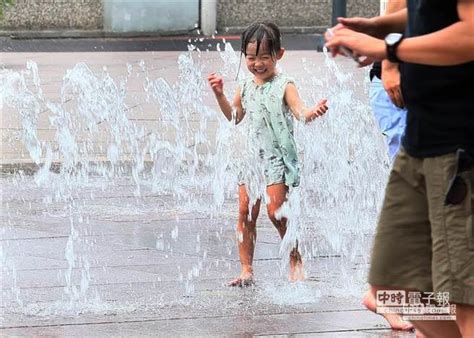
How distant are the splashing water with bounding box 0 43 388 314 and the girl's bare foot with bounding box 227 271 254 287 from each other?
0.68ft

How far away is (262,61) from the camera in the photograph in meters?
6.01

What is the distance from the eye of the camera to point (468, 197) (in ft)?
10.7

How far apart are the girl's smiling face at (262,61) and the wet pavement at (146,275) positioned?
102 centimetres

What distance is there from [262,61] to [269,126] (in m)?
0.33

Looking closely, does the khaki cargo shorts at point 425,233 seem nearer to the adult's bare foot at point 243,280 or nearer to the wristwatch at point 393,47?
the wristwatch at point 393,47

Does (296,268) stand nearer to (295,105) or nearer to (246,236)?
(246,236)

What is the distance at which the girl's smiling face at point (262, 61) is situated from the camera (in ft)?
19.6

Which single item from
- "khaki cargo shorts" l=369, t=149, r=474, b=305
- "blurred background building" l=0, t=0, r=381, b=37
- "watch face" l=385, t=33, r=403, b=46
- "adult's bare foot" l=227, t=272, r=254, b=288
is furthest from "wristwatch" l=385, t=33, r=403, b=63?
"blurred background building" l=0, t=0, r=381, b=37

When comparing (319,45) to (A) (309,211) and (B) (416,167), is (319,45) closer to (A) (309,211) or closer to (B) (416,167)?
(A) (309,211)

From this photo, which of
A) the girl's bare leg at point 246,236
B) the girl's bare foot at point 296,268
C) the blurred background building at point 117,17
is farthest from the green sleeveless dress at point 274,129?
the blurred background building at point 117,17

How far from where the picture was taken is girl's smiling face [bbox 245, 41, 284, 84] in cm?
596

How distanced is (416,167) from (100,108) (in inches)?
335

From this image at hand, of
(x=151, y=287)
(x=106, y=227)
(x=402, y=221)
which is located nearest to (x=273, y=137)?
(x=151, y=287)

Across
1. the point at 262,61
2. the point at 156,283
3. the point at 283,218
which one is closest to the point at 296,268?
the point at 283,218
